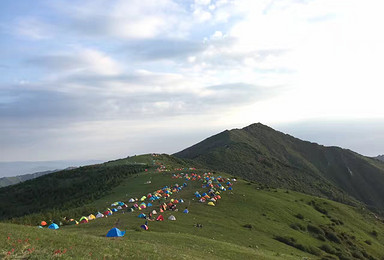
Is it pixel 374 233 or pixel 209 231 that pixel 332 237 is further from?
pixel 209 231

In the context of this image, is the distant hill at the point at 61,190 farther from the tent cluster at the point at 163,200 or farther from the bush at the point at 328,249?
the bush at the point at 328,249

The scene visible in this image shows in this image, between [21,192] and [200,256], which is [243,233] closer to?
[200,256]

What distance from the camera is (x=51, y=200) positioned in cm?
7481

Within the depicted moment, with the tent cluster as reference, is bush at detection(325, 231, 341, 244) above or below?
below

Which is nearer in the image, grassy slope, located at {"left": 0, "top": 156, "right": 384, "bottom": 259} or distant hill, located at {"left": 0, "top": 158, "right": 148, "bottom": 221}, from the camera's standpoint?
grassy slope, located at {"left": 0, "top": 156, "right": 384, "bottom": 259}

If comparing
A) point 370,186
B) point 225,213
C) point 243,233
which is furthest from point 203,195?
point 370,186

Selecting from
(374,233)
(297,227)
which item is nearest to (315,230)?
(297,227)

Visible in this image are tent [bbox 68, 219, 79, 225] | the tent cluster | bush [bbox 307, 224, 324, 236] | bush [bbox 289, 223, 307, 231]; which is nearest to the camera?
tent [bbox 68, 219, 79, 225]

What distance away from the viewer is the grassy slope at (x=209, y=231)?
22016mm

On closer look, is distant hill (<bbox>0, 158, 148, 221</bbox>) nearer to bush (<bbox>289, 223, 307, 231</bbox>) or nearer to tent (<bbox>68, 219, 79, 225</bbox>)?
tent (<bbox>68, 219, 79, 225</bbox>)

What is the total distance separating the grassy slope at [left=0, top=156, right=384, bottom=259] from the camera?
867 inches

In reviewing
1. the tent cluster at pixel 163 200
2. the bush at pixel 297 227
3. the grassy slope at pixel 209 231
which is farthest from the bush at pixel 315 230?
the tent cluster at pixel 163 200

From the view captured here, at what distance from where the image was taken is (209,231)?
39.5m

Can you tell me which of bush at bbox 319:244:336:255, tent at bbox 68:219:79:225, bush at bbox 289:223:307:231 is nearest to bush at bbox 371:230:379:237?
bush at bbox 289:223:307:231
